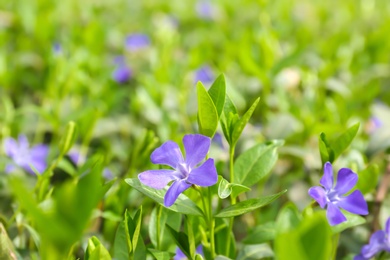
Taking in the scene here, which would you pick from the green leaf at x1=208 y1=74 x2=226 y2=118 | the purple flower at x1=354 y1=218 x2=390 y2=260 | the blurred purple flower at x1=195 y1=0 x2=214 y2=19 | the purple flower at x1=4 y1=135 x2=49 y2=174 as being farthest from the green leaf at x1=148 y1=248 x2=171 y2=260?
the blurred purple flower at x1=195 y1=0 x2=214 y2=19

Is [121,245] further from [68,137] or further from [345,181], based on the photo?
[345,181]

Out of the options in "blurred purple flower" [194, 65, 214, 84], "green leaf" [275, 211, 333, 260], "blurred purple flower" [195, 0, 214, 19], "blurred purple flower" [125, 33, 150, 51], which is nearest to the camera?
"green leaf" [275, 211, 333, 260]

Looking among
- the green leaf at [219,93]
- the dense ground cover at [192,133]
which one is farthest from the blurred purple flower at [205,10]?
the green leaf at [219,93]

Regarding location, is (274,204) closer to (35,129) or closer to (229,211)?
(229,211)

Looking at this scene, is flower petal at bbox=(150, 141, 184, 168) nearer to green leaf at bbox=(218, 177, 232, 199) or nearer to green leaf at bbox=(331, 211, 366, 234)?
green leaf at bbox=(218, 177, 232, 199)

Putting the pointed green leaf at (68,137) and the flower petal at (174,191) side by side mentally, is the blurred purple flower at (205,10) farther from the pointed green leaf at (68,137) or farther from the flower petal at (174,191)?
the flower petal at (174,191)

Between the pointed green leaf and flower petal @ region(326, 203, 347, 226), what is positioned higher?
the pointed green leaf

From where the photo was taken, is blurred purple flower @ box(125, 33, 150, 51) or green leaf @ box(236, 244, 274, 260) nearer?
green leaf @ box(236, 244, 274, 260)

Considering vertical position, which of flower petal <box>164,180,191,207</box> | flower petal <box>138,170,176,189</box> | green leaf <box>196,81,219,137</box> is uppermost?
green leaf <box>196,81,219,137</box>
